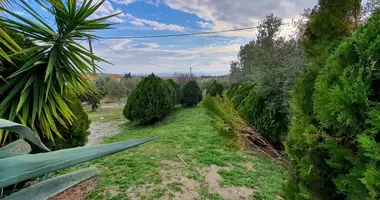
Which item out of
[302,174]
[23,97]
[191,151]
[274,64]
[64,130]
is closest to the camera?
[302,174]

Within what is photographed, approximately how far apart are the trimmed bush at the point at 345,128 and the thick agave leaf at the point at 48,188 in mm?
962

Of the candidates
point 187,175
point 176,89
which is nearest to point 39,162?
point 187,175

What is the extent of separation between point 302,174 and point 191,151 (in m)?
3.46

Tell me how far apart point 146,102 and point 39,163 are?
765cm

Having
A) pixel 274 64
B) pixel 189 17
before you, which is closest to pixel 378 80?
pixel 274 64

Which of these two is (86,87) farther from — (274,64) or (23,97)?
(274,64)

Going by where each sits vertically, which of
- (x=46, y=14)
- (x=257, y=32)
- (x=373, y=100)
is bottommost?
(x=373, y=100)

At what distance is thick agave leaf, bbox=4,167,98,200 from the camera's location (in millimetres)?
583

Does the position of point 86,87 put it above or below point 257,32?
below

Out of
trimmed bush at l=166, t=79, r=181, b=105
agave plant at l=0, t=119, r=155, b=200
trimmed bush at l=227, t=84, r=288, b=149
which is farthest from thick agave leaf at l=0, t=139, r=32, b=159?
trimmed bush at l=166, t=79, r=181, b=105

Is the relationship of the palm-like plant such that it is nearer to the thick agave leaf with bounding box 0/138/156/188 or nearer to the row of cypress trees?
the thick agave leaf with bounding box 0/138/156/188

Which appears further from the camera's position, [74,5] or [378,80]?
[74,5]

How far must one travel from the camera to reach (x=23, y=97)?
223cm

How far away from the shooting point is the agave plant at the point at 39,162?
0.50 meters
